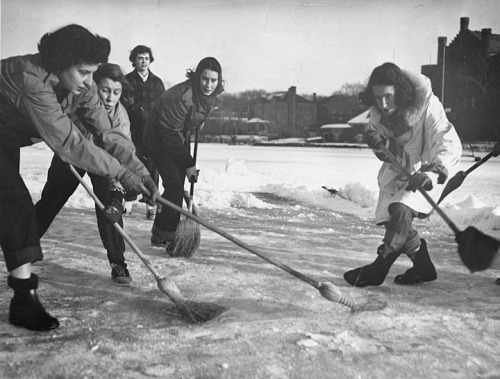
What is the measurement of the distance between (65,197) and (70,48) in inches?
44.0

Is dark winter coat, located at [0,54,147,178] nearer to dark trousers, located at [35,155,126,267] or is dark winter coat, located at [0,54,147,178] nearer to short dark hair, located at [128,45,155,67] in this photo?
dark trousers, located at [35,155,126,267]

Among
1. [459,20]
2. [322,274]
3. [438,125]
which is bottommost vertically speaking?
[322,274]

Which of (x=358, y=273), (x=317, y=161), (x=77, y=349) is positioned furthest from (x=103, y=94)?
(x=317, y=161)

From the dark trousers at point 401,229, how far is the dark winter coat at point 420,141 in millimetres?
39

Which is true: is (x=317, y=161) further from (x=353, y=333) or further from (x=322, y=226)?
(x=353, y=333)

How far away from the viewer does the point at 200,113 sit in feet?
11.3

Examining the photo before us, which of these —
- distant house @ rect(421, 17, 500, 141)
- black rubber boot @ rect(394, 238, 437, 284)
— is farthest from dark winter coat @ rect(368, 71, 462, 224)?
distant house @ rect(421, 17, 500, 141)

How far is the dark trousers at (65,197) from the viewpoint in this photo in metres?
2.77

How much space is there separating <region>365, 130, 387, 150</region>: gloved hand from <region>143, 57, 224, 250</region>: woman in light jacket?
3.85ft

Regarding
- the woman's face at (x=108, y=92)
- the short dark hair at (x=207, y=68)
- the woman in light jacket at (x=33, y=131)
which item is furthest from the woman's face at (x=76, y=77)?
the short dark hair at (x=207, y=68)

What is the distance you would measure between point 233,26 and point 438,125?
1522 millimetres

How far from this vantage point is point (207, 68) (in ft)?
10.6

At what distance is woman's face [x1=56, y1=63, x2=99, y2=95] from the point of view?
2.07 meters

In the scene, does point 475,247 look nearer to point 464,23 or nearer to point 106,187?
point 464,23
